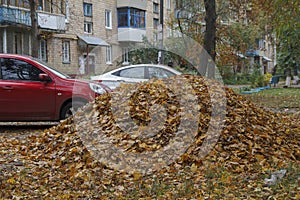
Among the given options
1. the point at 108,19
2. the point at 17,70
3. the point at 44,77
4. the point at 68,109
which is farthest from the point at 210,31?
the point at 108,19

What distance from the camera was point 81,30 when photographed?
31969 mm

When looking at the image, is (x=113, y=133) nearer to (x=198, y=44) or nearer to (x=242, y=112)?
(x=242, y=112)

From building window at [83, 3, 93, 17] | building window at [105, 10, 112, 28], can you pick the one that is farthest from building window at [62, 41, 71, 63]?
building window at [105, 10, 112, 28]

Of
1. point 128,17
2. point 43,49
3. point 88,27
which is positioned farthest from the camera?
point 128,17

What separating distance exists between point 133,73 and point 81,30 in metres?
18.9

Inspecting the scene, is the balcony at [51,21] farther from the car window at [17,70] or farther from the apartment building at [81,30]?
the car window at [17,70]

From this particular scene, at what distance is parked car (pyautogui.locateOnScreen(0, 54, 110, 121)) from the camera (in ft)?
33.4

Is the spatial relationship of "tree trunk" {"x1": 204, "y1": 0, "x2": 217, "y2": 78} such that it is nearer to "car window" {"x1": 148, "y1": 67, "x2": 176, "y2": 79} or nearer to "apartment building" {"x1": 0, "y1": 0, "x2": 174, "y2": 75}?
"car window" {"x1": 148, "y1": 67, "x2": 176, "y2": 79}

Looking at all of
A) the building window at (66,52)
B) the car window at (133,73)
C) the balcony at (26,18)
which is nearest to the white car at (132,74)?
the car window at (133,73)

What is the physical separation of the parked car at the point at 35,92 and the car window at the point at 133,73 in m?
3.65

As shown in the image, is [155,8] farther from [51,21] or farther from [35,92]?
[35,92]

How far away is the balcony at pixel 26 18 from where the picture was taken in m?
24.2

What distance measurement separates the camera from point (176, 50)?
95.8ft

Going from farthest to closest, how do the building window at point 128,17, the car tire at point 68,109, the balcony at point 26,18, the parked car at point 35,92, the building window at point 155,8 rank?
the building window at point 155,8 < the building window at point 128,17 < the balcony at point 26,18 < the car tire at point 68,109 < the parked car at point 35,92
